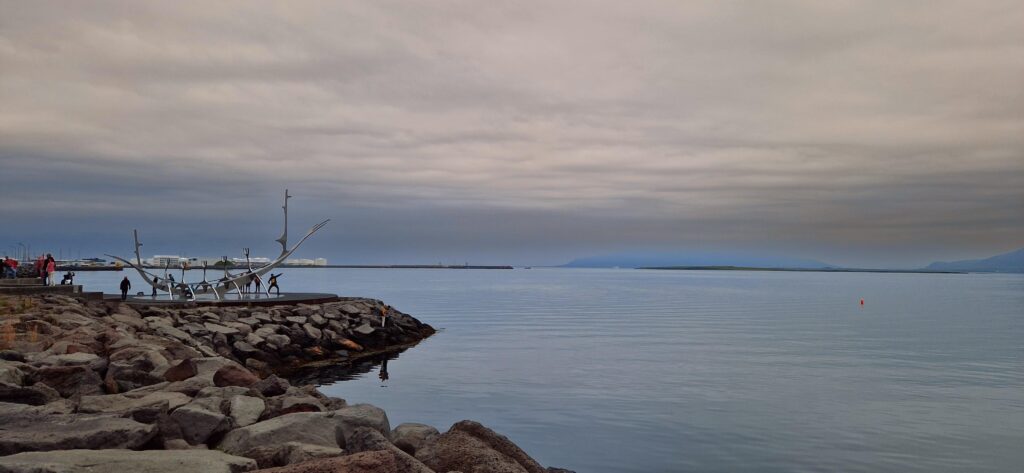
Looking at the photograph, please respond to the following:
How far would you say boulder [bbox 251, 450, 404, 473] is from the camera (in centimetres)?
593

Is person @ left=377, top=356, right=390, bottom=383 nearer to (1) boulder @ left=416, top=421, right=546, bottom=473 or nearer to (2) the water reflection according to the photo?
(2) the water reflection

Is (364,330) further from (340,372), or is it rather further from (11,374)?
(11,374)

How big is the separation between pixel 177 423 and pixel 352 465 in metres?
3.30

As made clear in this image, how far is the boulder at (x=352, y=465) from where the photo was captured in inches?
233

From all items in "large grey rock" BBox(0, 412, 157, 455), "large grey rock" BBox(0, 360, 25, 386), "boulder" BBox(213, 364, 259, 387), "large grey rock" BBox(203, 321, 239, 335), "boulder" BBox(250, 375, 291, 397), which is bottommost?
"large grey rock" BBox(203, 321, 239, 335)

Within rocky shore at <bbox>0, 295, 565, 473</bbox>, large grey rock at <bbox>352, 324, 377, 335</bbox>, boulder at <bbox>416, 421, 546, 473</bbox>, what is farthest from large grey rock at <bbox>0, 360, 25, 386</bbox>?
large grey rock at <bbox>352, 324, 377, 335</bbox>

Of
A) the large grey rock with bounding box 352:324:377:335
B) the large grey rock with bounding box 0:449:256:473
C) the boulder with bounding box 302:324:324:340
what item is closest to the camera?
the large grey rock with bounding box 0:449:256:473

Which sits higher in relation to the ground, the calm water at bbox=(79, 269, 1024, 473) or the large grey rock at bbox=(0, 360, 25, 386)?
the large grey rock at bbox=(0, 360, 25, 386)

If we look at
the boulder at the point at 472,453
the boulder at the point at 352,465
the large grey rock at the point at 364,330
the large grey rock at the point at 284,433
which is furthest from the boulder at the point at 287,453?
the large grey rock at the point at 364,330

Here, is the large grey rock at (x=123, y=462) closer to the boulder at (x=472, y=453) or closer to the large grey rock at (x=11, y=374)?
the boulder at (x=472, y=453)

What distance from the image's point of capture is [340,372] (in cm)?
2545

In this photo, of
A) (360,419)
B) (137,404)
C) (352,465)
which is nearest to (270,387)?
(137,404)

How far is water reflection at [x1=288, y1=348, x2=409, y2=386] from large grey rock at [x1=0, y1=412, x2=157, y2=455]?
14.7 meters

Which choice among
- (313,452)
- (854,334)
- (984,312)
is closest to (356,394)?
(313,452)
